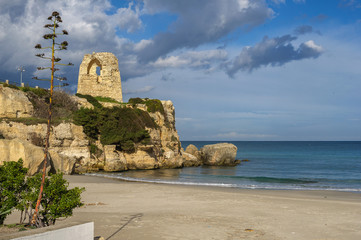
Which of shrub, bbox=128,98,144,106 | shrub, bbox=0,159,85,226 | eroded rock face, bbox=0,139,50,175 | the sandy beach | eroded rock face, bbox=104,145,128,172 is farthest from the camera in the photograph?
shrub, bbox=128,98,144,106

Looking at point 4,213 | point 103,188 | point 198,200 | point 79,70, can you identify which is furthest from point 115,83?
point 4,213

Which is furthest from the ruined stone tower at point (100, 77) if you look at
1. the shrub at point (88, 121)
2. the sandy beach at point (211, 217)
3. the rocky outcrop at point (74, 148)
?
the sandy beach at point (211, 217)

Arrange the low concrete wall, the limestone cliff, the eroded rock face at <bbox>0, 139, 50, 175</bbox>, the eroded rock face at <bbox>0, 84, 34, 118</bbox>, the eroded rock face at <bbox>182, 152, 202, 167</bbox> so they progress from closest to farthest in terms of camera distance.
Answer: the low concrete wall < the eroded rock face at <bbox>0, 139, 50, 175</bbox> < the limestone cliff < the eroded rock face at <bbox>0, 84, 34, 118</bbox> < the eroded rock face at <bbox>182, 152, 202, 167</bbox>

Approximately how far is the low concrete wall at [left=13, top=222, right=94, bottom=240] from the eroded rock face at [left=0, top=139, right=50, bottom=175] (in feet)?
62.2

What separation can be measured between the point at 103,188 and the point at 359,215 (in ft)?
49.4

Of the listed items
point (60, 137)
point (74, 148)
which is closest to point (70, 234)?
point (74, 148)

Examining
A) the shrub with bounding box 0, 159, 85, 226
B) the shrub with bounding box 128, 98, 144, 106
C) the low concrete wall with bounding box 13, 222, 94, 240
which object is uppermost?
the shrub with bounding box 128, 98, 144, 106

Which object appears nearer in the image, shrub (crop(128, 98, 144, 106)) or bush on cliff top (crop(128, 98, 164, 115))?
bush on cliff top (crop(128, 98, 164, 115))

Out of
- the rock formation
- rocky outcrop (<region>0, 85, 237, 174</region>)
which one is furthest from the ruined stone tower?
rocky outcrop (<region>0, 85, 237, 174</region>)

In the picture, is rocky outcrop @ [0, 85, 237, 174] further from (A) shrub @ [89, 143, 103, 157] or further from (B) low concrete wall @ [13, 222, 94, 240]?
(B) low concrete wall @ [13, 222, 94, 240]

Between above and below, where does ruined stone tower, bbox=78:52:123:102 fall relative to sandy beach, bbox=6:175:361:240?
above

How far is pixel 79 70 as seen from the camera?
54281 mm

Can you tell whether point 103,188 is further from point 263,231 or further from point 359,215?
point 359,215

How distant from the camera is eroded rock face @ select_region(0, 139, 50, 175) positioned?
2327 cm
